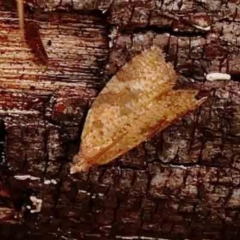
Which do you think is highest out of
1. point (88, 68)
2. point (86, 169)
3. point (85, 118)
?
point (88, 68)

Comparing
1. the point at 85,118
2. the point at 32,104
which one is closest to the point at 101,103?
the point at 85,118

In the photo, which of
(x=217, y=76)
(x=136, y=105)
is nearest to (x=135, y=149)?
(x=136, y=105)

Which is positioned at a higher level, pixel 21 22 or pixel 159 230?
pixel 21 22

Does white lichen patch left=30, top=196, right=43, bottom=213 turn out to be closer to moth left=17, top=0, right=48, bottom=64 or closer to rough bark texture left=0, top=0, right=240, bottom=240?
rough bark texture left=0, top=0, right=240, bottom=240

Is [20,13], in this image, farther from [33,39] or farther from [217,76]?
[217,76]

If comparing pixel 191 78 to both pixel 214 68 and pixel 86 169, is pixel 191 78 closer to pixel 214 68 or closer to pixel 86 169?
pixel 214 68
